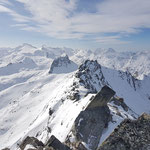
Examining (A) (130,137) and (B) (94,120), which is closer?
(A) (130,137)

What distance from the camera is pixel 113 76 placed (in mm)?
194625

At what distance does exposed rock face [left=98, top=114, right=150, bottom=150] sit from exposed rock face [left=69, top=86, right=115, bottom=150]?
23970mm

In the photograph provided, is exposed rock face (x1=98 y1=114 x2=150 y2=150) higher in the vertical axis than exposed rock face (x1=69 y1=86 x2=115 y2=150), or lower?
higher

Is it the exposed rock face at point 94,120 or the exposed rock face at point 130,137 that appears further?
the exposed rock face at point 94,120

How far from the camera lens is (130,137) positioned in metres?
7.63

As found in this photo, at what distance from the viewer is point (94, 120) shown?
112 ft

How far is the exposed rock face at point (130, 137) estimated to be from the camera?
736cm

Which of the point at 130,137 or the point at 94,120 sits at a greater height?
the point at 130,137

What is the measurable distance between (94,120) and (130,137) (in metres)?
27.3

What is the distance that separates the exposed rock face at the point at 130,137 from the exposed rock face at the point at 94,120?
24.0 metres

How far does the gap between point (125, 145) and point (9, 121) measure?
101321mm

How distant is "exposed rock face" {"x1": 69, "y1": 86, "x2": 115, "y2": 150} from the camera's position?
31.5m

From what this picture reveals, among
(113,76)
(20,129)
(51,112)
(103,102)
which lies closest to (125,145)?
(103,102)

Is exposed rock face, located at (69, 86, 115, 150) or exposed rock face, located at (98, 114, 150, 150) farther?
exposed rock face, located at (69, 86, 115, 150)
